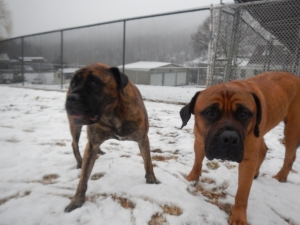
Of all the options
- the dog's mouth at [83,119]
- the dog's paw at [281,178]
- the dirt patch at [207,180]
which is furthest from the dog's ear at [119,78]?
the dog's paw at [281,178]

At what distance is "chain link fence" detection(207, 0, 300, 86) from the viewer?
5.91m

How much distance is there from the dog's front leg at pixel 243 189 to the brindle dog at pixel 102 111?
890mm

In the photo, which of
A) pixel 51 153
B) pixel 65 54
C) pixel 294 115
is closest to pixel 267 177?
pixel 294 115

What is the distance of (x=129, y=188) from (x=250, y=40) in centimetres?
581

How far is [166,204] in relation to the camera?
1.97 meters

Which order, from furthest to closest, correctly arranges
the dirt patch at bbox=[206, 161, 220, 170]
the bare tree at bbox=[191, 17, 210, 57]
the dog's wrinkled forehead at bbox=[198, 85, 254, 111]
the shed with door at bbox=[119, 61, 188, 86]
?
the shed with door at bbox=[119, 61, 188, 86]
the bare tree at bbox=[191, 17, 210, 57]
the dirt patch at bbox=[206, 161, 220, 170]
the dog's wrinkled forehead at bbox=[198, 85, 254, 111]

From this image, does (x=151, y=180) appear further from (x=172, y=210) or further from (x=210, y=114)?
(x=210, y=114)

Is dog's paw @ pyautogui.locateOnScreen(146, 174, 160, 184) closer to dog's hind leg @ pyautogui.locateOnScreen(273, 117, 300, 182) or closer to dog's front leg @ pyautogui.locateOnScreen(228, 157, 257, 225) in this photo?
dog's front leg @ pyautogui.locateOnScreen(228, 157, 257, 225)

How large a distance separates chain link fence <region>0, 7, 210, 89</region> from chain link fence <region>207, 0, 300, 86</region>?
97 centimetres

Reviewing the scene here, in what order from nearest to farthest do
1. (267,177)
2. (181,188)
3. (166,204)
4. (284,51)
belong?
(166,204) → (181,188) → (267,177) → (284,51)

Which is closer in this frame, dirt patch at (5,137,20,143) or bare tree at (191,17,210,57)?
dirt patch at (5,137,20,143)

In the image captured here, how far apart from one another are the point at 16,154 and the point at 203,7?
21.1ft

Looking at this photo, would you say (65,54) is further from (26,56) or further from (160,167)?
(160,167)

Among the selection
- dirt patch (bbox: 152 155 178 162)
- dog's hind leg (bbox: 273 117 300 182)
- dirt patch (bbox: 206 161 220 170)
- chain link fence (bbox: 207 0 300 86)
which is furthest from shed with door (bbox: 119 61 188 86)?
dog's hind leg (bbox: 273 117 300 182)
